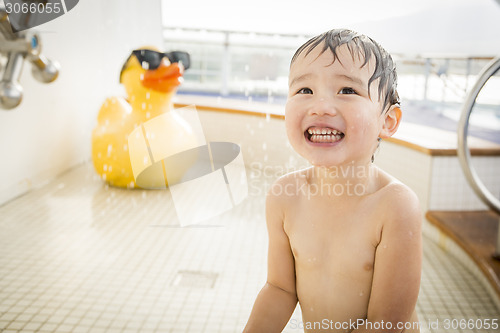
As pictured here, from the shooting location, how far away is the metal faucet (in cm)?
151

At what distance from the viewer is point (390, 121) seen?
29.0 inches

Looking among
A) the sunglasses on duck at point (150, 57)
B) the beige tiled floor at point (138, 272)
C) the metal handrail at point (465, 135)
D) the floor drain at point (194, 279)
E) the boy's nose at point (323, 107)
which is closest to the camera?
the boy's nose at point (323, 107)

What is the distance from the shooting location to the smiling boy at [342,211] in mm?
661

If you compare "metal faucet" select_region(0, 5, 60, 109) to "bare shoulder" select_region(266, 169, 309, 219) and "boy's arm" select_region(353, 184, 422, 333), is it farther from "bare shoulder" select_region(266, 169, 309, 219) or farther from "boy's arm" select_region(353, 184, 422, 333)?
"boy's arm" select_region(353, 184, 422, 333)

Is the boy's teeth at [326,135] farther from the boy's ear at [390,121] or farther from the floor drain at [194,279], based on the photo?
the floor drain at [194,279]

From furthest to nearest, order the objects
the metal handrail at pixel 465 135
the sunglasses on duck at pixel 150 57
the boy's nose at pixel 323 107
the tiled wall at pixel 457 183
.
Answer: the sunglasses on duck at pixel 150 57 → the tiled wall at pixel 457 183 → the metal handrail at pixel 465 135 → the boy's nose at pixel 323 107

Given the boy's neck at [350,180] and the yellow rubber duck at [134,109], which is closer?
the boy's neck at [350,180]

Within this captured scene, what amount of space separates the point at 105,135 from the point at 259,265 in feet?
4.99

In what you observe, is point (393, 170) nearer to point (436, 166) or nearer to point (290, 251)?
point (436, 166)

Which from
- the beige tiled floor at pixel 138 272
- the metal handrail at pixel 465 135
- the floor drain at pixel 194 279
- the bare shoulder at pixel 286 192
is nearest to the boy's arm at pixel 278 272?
the bare shoulder at pixel 286 192

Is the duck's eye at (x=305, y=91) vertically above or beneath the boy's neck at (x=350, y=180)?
above

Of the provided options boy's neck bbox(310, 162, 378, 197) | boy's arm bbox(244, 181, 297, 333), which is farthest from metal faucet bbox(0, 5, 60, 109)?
boy's neck bbox(310, 162, 378, 197)

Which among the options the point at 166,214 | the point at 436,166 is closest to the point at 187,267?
the point at 166,214

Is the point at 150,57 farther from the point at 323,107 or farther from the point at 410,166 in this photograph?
the point at 323,107
